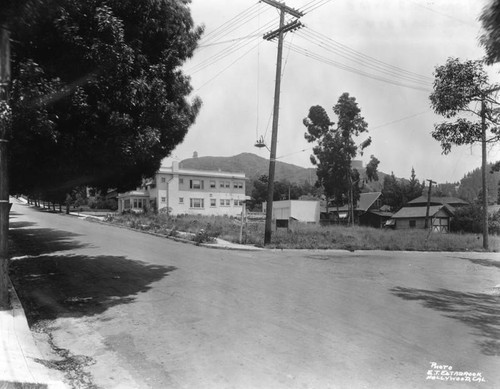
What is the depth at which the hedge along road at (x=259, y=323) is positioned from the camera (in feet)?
15.6

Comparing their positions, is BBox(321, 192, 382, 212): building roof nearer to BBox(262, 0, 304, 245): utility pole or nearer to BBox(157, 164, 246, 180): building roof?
BBox(157, 164, 246, 180): building roof

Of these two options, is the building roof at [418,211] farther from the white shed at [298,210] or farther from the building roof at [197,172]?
the building roof at [197,172]

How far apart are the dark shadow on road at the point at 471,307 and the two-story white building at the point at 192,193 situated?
46227mm

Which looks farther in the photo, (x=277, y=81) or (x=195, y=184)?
(x=195, y=184)

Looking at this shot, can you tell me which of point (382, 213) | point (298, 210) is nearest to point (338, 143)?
point (298, 210)

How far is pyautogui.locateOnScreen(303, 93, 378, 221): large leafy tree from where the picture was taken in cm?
5097

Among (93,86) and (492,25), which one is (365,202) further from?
(492,25)

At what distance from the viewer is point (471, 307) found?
8742 millimetres

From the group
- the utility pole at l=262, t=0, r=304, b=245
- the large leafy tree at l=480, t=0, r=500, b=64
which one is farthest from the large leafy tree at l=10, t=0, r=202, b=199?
the utility pole at l=262, t=0, r=304, b=245

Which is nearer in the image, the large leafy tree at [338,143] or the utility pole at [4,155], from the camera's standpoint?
the utility pole at [4,155]

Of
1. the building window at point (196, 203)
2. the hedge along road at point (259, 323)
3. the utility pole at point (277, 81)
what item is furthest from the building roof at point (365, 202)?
the hedge along road at point (259, 323)

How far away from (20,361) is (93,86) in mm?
4634

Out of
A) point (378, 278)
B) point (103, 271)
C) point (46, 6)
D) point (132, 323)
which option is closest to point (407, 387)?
point (132, 323)

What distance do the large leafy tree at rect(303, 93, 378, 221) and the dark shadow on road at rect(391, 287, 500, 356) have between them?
4196 cm
